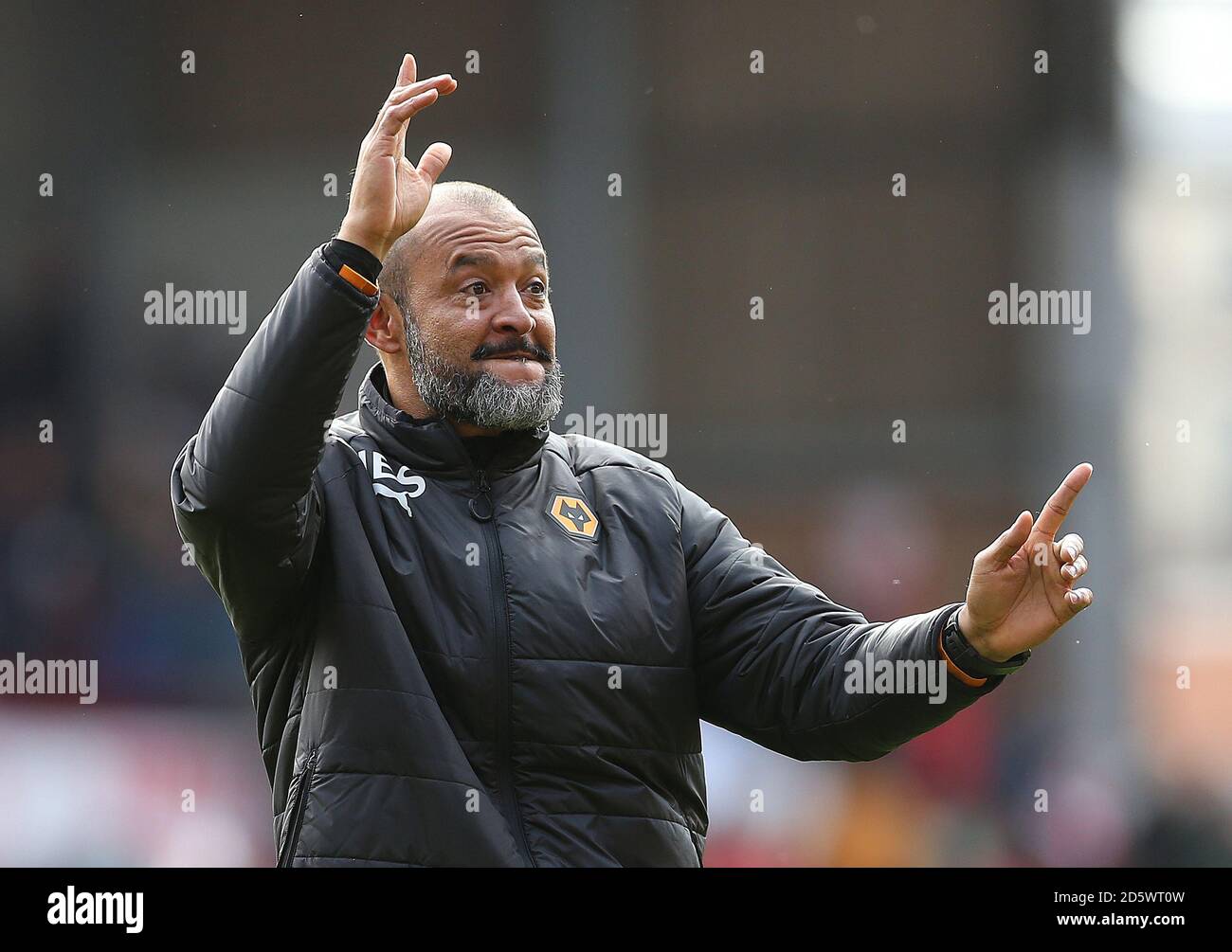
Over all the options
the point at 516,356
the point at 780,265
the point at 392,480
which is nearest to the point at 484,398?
the point at 516,356

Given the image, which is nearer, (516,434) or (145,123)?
(516,434)

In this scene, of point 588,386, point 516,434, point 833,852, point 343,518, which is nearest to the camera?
point 343,518

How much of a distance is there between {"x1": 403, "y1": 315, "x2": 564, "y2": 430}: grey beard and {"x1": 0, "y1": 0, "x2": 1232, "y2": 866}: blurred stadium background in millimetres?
4877

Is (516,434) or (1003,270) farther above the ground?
(1003,270)

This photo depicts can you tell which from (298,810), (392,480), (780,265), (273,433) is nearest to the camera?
(273,433)

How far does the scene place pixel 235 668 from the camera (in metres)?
7.46

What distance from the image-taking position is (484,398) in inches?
116

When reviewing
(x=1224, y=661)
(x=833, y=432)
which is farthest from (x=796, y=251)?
(x=1224, y=661)

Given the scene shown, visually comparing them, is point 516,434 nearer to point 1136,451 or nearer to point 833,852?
point 833,852

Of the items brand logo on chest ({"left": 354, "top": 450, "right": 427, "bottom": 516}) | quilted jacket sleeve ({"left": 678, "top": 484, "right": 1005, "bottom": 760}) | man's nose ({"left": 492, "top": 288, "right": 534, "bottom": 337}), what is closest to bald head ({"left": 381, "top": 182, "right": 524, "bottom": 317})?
man's nose ({"left": 492, "top": 288, "right": 534, "bottom": 337})

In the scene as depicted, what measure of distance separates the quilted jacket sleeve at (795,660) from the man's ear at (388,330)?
2.29 ft

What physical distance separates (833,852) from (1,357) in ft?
17.3

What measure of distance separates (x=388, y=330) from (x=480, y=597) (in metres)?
0.71

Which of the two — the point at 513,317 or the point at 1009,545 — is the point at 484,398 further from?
the point at 1009,545
